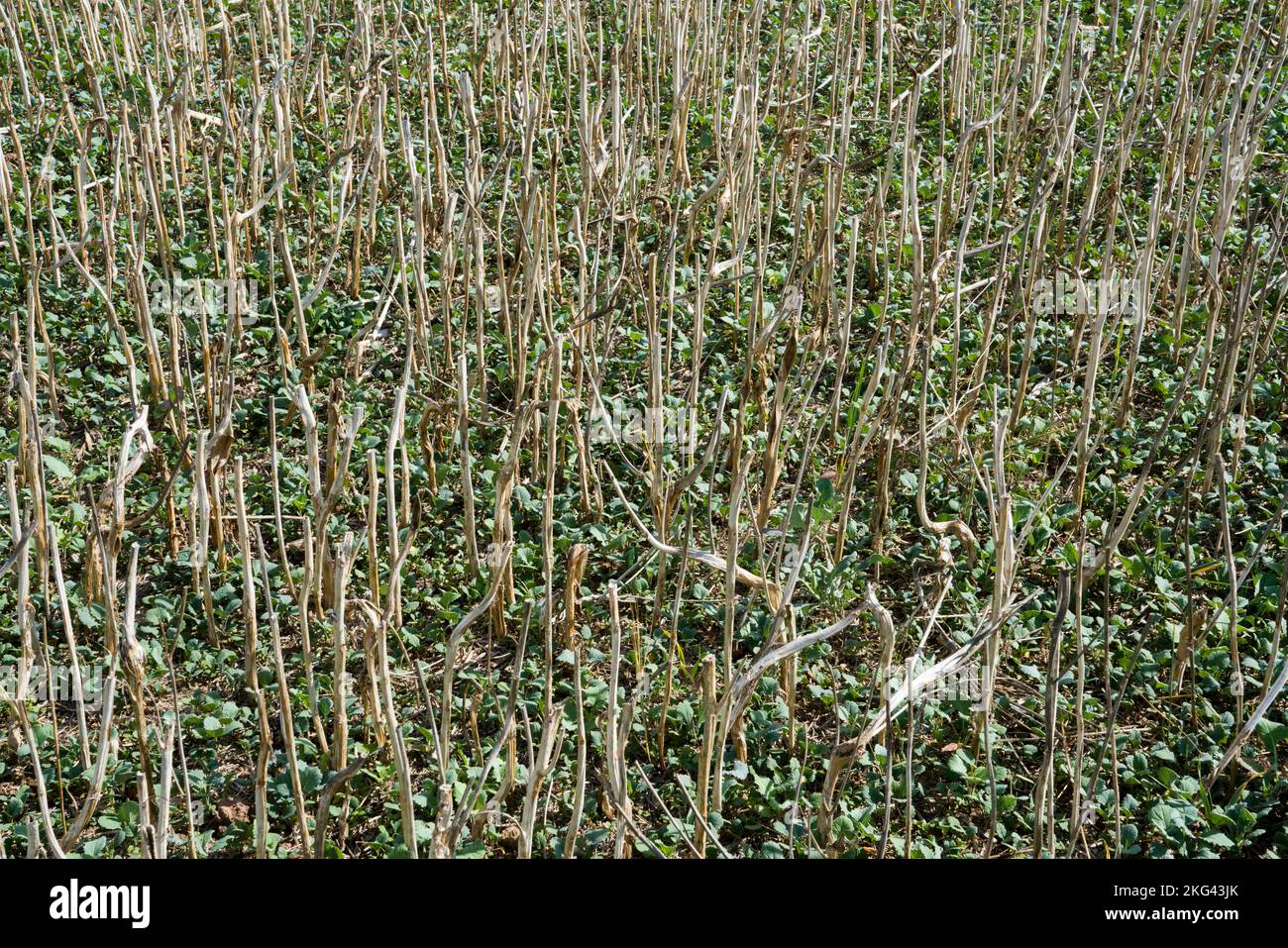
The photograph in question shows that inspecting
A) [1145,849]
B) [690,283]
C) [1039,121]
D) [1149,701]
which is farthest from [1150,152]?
[1145,849]

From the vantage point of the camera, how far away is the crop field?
229cm

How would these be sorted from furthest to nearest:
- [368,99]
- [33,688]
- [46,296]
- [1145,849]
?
[368,99]
[46,296]
[33,688]
[1145,849]

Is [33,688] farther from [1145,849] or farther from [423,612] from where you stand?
[1145,849]

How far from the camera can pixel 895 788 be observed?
2396mm

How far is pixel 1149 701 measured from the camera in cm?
256

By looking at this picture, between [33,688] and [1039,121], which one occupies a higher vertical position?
[1039,121]

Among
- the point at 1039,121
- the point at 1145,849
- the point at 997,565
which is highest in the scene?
the point at 1039,121

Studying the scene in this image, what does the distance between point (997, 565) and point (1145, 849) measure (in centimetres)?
52

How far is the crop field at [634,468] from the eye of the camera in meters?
2.29

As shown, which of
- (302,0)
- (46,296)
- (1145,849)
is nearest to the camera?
(1145,849)

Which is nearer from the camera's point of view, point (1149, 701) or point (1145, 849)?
point (1145, 849)

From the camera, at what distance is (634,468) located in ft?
9.31

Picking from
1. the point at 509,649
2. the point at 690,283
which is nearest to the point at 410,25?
the point at 690,283

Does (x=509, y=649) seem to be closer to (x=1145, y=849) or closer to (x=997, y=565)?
(x=997, y=565)
